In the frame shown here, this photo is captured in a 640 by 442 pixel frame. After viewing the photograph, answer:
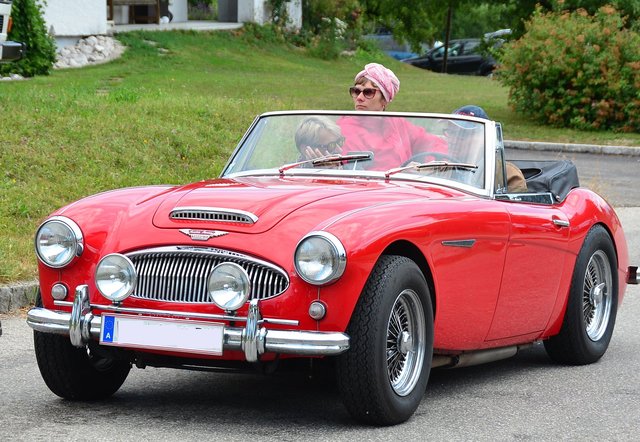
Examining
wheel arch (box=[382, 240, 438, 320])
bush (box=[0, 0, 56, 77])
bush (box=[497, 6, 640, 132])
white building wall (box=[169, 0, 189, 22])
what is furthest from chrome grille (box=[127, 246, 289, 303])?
white building wall (box=[169, 0, 189, 22])

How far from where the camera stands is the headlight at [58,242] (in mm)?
5652

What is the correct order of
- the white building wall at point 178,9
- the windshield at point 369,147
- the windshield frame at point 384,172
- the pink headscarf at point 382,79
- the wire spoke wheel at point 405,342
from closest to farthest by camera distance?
1. the wire spoke wheel at point 405,342
2. the windshield frame at point 384,172
3. the windshield at point 369,147
4. the pink headscarf at point 382,79
5. the white building wall at point 178,9

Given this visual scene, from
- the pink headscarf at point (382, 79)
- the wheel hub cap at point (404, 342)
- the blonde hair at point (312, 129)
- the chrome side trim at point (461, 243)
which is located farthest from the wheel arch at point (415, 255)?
the pink headscarf at point (382, 79)

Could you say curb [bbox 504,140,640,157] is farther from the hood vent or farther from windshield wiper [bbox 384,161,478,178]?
the hood vent

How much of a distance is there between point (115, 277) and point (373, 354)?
3.75 ft

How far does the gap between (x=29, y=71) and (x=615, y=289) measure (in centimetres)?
1868

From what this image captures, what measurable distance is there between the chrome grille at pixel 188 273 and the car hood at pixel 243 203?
0.14 metres

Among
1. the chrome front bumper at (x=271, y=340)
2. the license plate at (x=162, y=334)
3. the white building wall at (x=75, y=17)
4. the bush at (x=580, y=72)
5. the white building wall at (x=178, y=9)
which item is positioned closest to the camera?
the chrome front bumper at (x=271, y=340)

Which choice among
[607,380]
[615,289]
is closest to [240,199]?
[607,380]

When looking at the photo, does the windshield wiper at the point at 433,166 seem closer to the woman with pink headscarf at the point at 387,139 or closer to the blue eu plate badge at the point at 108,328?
the woman with pink headscarf at the point at 387,139

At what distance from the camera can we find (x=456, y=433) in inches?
215

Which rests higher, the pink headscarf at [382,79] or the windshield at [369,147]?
the pink headscarf at [382,79]

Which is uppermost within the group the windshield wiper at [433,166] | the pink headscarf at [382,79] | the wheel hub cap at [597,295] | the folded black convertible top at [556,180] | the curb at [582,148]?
the pink headscarf at [382,79]

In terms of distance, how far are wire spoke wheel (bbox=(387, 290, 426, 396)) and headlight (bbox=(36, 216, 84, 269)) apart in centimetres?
140
